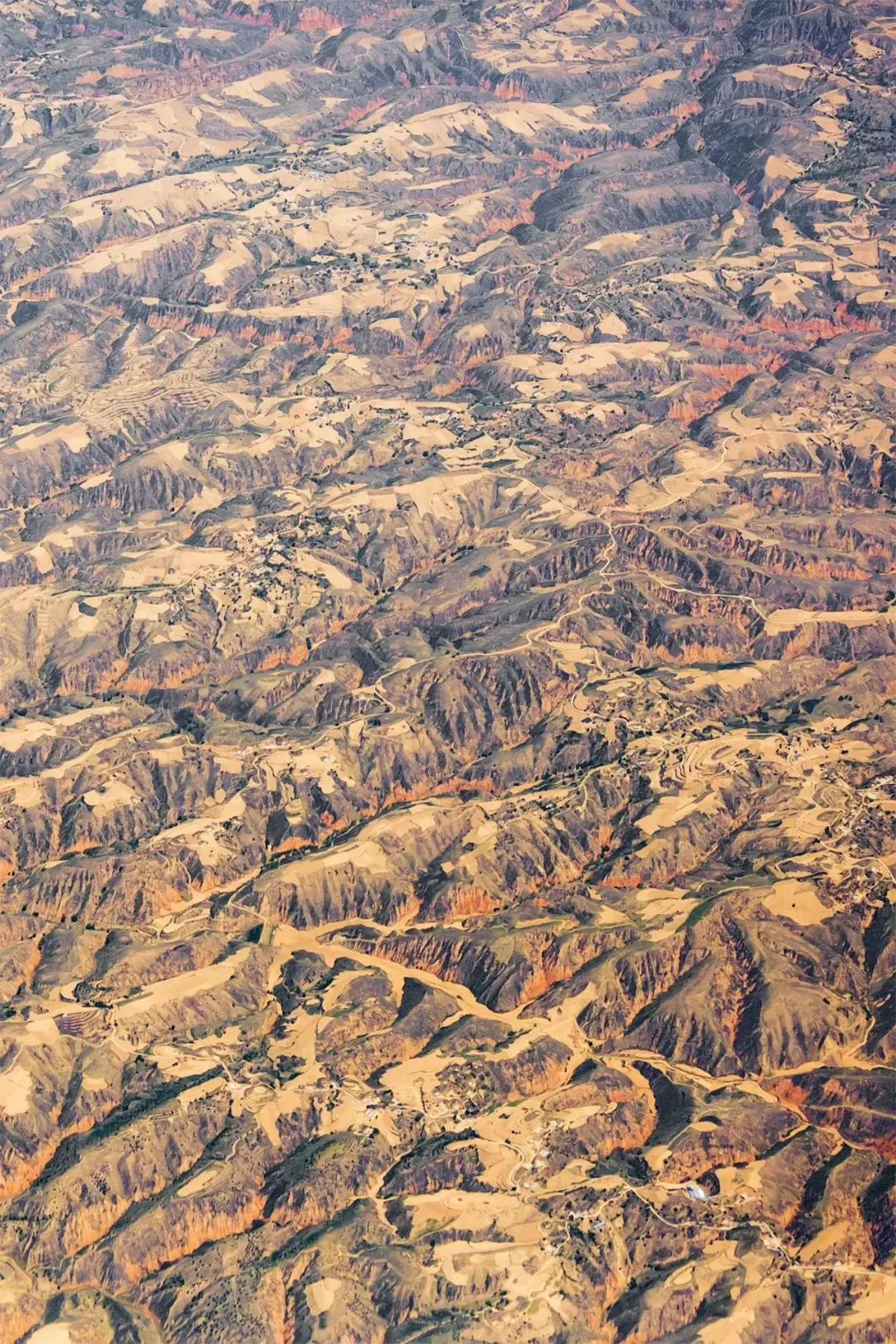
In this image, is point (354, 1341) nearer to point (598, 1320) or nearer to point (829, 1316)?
point (598, 1320)

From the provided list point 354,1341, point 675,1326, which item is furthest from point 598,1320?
point 354,1341

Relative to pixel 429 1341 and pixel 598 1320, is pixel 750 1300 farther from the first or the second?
pixel 429 1341

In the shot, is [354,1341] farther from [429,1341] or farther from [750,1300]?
[750,1300]

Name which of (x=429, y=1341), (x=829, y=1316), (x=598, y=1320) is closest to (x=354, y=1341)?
(x=429, y=1341)

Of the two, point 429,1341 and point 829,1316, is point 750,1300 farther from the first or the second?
point 429,1341

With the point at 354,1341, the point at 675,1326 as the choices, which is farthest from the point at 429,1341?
the point at 675,1326
